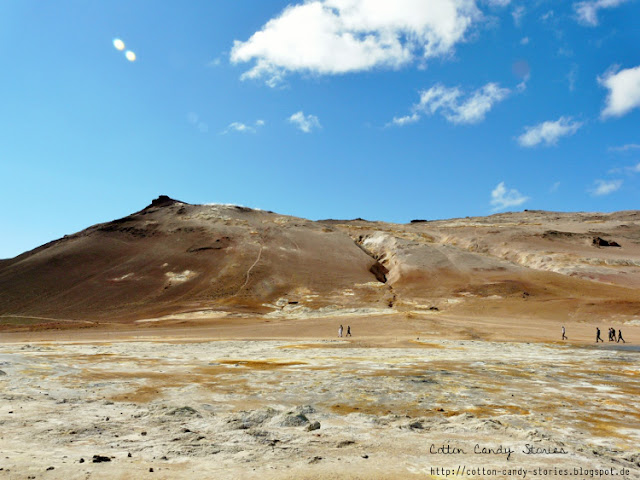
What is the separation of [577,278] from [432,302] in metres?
28.6

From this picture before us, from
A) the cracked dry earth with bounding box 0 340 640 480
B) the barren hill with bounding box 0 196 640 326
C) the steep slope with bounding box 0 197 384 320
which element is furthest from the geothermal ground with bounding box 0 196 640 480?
the steep slope with bounding box 0 197 384 320

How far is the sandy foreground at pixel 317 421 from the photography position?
7297 millimetres

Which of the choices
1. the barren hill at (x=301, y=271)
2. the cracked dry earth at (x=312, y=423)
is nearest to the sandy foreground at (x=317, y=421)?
the cracked dry earth at (x=312, y=423)

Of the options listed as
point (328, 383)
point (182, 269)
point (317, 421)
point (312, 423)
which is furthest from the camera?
point (182, 269)

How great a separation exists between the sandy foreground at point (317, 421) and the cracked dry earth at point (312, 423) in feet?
0.15

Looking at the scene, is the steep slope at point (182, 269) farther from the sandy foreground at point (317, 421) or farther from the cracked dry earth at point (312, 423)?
the cracked dry earth at point (312, 423)

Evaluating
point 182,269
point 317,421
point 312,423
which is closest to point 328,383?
point 317,421

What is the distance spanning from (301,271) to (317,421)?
259 feet

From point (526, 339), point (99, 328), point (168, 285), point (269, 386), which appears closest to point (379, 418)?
point (269, 386)

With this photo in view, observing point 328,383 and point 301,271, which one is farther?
point 301,271

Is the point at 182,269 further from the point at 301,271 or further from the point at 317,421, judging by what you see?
the point at 317,421

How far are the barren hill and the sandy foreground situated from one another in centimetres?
4462

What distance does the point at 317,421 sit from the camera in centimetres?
1092

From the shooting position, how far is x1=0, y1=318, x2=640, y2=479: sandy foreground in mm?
7297
